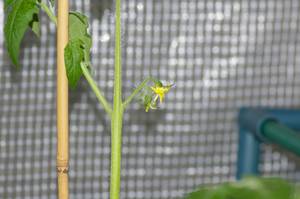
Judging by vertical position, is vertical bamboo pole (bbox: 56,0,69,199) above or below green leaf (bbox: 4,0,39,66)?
below

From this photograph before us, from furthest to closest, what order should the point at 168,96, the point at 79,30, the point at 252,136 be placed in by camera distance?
the point at 168,96, the point at 252,136, the point at 79,30

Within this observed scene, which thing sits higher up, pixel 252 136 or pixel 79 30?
pixel 79 30

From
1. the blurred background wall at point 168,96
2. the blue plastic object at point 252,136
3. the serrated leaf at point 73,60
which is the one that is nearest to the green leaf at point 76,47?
the serrated leaf at point 73,60

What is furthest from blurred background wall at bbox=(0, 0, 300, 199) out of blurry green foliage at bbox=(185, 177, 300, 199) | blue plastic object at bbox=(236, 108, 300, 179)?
blurry green foliage at bbox=(185, 177, 300, 199)

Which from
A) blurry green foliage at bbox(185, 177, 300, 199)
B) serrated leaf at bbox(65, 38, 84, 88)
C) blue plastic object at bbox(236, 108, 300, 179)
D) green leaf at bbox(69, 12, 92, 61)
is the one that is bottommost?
blue plastic object at bbox(236, 108, 300, 179)

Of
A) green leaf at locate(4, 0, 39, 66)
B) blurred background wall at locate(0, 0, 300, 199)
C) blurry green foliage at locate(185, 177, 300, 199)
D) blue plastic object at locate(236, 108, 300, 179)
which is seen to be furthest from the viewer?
blurred background wall at locate(0, 0, 300, 199)

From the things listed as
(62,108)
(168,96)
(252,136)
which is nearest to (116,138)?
(62,108)

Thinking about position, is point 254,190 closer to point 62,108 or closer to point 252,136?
point 62,108

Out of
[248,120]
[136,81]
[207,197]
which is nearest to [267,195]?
[207,197]

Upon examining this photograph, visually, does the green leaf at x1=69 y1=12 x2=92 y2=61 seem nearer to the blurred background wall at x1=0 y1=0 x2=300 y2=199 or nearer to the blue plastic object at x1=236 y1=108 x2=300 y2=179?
the blue plastic object at x1=236 y1=108 x2=300 y2=179
